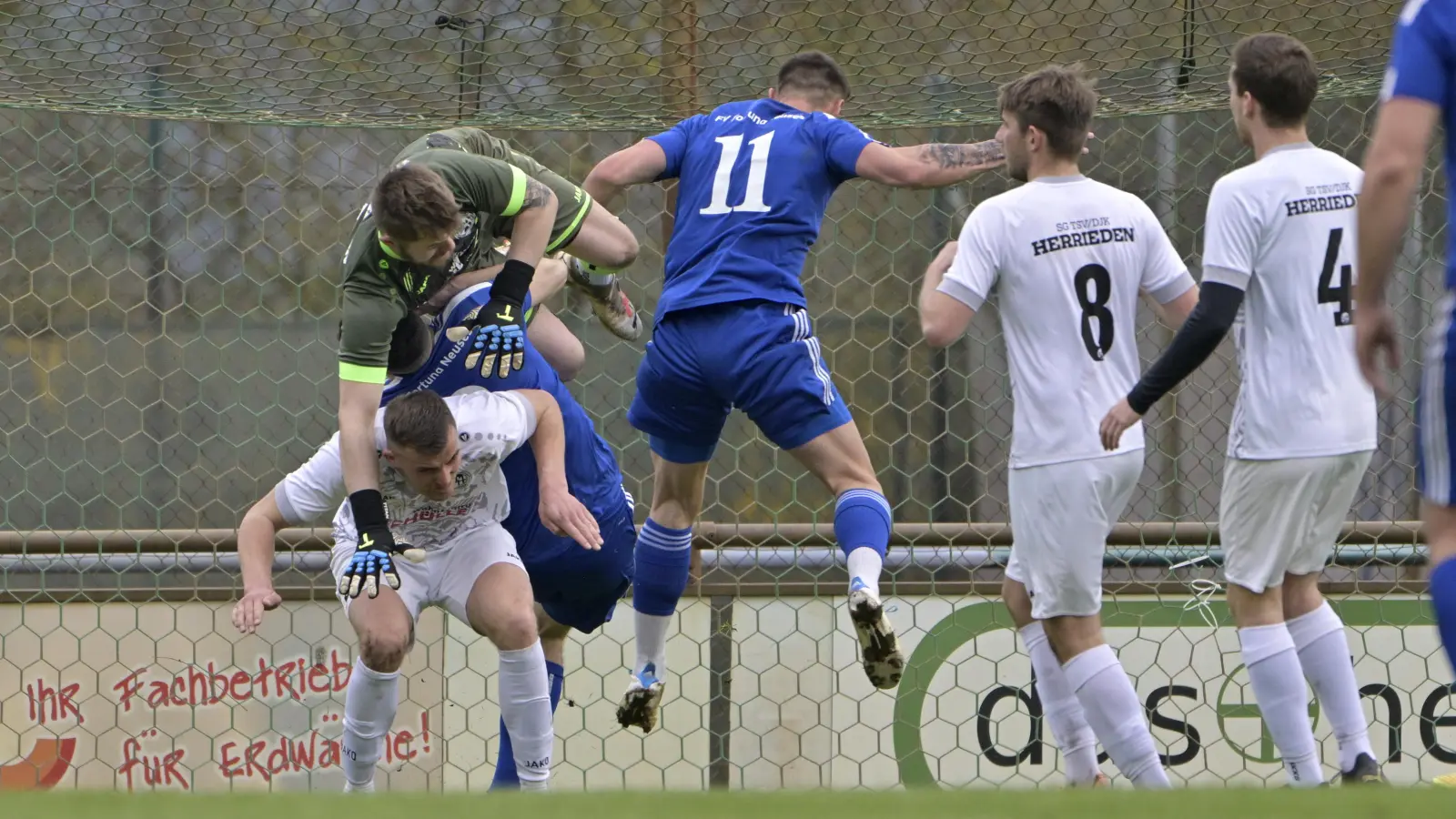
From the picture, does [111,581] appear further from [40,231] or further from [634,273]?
[634,273]

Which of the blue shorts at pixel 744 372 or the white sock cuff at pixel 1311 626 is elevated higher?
the blue shorts at pixel 744 372

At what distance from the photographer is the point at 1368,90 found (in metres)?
5.04

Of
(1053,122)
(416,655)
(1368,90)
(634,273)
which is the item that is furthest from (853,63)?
(416,655)

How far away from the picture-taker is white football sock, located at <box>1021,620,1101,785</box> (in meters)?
3.71

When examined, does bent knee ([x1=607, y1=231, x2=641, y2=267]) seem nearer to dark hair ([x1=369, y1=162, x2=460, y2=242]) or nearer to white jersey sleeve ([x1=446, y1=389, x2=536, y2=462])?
white jersey sleeve ([x1=446, y1=389, x2=536, y2=462])

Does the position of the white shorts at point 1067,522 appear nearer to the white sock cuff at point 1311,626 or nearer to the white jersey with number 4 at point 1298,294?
the white jersey with number 4 at point 1298,294

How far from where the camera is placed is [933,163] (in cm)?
388

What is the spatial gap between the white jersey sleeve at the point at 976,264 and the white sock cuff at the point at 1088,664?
79 cm

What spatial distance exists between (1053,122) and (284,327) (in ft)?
9.83

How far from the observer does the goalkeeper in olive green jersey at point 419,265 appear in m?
3.59

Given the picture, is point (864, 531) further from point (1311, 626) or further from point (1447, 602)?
point (1447, 602)

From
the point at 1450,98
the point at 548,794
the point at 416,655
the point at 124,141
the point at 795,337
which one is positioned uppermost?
the point at 124,141

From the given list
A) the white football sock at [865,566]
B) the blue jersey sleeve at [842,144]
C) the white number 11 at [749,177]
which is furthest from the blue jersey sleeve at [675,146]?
the white football sock at [865,566]

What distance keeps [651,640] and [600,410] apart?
1288 mm
